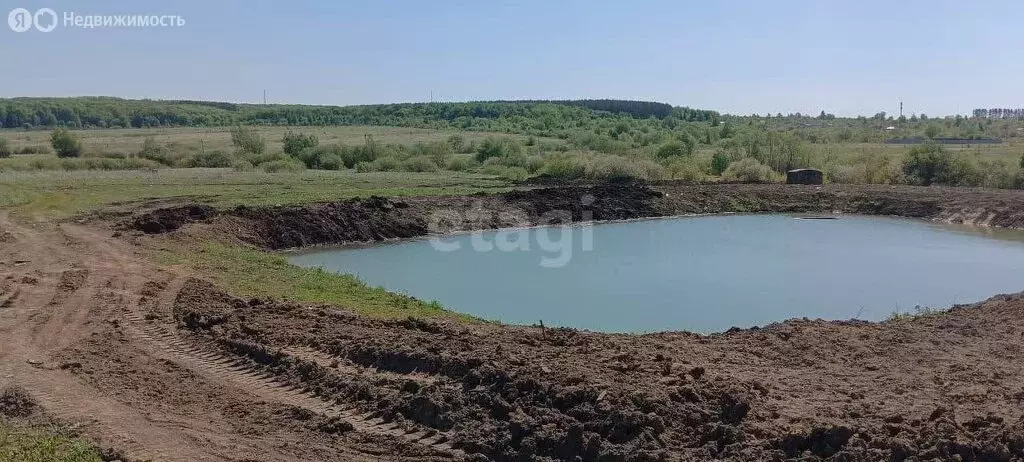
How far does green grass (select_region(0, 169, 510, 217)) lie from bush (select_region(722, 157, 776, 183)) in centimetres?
1120

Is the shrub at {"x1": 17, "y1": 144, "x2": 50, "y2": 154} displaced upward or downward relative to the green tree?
downward

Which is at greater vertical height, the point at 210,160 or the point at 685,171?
the point at 685,171

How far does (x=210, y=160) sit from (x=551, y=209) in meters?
27.8

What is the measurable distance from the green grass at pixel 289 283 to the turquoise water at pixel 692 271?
1230 mm

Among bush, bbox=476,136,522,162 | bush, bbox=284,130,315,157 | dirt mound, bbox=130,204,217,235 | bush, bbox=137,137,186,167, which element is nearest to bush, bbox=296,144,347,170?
bush, bbox=284,130,315,157

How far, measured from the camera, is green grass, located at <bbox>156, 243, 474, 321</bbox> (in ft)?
43.0

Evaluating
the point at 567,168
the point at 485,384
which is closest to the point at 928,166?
the point at 567,168

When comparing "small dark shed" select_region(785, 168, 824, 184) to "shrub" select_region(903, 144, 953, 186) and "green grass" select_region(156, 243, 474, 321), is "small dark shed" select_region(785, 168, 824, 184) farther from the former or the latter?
"green grass" select_region(156, 243, 474, 321)

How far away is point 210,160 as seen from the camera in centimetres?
4841

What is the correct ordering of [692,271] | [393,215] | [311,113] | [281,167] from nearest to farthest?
1. [692,271]
2. [393,215]
3. [281,167]
4. [311,113]

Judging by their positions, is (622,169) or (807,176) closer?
Result: (807,176)

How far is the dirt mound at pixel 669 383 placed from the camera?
266 inches

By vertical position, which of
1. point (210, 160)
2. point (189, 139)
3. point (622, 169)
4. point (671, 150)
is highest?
point (671, 150)

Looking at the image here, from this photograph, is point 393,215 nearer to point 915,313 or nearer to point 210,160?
point 915,313
